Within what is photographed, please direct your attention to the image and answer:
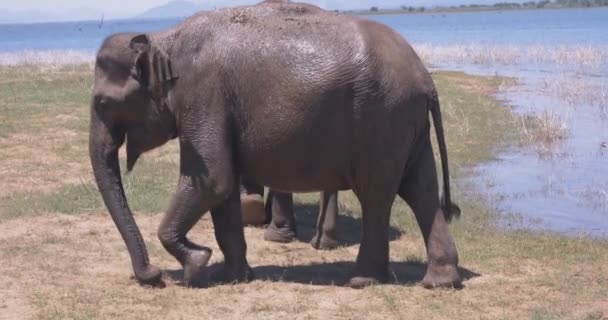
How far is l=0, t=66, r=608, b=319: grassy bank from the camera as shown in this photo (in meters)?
7.67

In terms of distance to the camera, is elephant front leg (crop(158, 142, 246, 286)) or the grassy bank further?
elephant front leg (crop(158, 142, 246, 286))

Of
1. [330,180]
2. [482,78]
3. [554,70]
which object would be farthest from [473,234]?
[554,70]

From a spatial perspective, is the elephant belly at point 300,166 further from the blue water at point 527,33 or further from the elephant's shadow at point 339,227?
the blue water at point 527,33

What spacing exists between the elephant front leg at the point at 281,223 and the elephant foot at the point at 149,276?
2328 mm

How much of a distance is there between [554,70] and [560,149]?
19241 millimetres

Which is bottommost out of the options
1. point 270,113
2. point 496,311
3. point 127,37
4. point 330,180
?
point 496,311

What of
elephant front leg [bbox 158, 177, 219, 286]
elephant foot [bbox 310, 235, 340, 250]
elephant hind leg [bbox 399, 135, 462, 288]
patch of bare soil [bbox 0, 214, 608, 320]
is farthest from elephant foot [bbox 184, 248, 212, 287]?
elephant foot [bbox 310, 235, 340, 250]

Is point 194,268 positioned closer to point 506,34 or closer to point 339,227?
point 339,227

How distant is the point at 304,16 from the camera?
8.49 metres

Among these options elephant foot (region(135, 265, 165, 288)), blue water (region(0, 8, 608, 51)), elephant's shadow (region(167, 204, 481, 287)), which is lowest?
blue water (region(0, 8, 608, 51))

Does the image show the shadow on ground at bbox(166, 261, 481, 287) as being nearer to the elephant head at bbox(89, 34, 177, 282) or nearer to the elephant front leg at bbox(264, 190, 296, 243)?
the elephant head at bbox(89, 34, 177, 282)

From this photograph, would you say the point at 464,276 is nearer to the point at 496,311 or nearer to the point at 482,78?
the point at 496,311

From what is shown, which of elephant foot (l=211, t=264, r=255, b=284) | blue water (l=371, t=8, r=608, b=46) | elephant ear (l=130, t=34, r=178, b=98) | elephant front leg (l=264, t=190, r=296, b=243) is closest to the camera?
elephant ear (l=130, t=34, r=178, b=98)

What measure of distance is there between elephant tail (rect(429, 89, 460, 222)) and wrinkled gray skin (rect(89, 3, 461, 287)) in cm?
2
